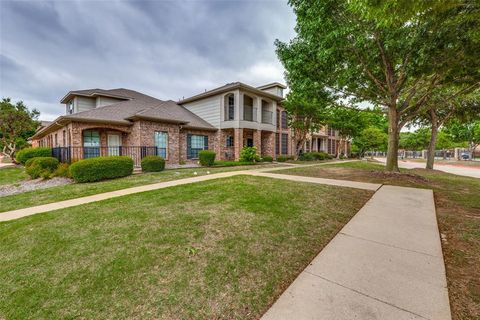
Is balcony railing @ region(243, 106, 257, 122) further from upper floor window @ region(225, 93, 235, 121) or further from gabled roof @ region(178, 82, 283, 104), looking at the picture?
gabled roof @ region(178, 82, 283, 104)

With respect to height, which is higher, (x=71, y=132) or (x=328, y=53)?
(x=328, y=53)

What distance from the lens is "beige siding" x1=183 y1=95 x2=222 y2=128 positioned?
1819 centimetres

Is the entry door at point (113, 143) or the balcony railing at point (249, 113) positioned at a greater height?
the balcony railing at point (249, 113)

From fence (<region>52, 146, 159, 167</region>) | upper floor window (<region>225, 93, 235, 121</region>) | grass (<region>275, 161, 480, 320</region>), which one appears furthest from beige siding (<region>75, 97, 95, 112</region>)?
grass (<region>275, 161, 480, 320</region>)

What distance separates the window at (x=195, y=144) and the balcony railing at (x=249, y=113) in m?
4.10

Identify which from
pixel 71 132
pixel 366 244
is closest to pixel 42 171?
pixel 71 132

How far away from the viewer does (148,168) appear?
1098 centimetres

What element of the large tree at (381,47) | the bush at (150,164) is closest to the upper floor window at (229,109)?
the bush at (150,164)

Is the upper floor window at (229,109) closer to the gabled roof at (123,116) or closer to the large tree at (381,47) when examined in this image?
the gabled roof at (123,116)

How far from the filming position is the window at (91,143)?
13062 millimetres

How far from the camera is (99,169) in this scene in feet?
28.4

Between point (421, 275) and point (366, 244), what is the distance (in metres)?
0.80

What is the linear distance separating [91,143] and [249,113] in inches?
487

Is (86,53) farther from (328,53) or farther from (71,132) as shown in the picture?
(328,53)
